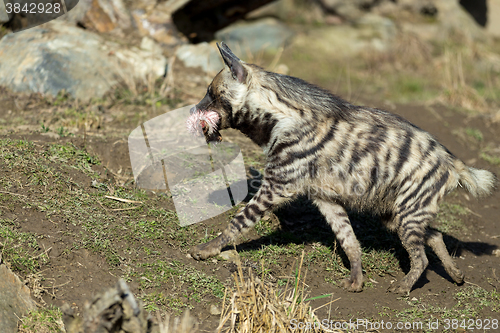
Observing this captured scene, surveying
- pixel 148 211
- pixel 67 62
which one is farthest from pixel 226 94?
pixel 67 62

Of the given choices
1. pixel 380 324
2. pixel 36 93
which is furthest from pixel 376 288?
pixel 36 93

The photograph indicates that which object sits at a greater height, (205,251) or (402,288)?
(205,251)

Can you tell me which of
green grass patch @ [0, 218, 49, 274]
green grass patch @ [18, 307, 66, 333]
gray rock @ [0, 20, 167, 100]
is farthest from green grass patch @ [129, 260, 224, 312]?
gray rock @ [0, 20, 167, 100]

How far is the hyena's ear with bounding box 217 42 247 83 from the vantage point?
4459mm

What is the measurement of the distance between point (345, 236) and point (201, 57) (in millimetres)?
5097

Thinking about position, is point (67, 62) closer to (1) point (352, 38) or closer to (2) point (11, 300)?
(2) point (11, 300)

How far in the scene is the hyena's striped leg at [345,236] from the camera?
470 centimetres

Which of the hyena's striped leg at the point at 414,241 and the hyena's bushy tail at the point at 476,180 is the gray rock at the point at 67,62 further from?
the hyena's bushy tail at the point at 476,180

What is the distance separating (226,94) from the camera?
4.62 m

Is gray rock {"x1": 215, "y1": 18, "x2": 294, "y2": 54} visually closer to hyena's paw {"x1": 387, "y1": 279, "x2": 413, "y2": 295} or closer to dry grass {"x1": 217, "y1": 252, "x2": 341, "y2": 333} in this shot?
hyena's paw {"x1": 387, "y1": 279, "x2": 413, "y2": 295}

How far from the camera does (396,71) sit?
1188 centimetres

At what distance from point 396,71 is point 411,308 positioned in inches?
342

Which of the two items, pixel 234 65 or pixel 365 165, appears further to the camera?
pixel 365 165

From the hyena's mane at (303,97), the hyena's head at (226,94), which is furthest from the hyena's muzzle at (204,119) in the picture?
the hyena's mane at (303,97)
